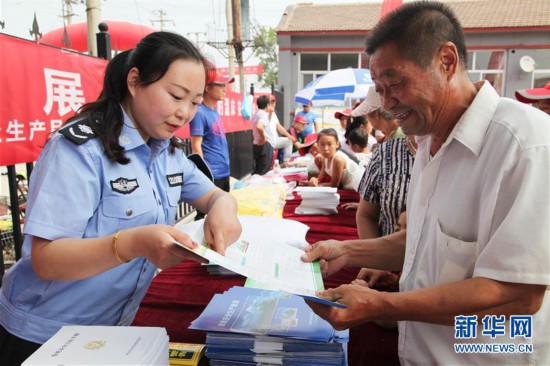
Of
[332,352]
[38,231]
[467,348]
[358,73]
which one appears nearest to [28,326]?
[38,231]

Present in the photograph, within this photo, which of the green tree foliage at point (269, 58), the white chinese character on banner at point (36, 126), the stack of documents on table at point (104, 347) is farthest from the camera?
the green tree foliage at point (269, 58)

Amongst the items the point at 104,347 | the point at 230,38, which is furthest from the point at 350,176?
the point at 230,38

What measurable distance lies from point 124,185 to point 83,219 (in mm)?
153

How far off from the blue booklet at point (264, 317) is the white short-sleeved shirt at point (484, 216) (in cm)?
26

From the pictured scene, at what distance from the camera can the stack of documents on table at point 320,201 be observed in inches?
104

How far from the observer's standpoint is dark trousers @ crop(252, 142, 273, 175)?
6984 mm

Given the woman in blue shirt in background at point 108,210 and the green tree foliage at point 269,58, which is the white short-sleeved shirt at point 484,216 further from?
the green tree foliage at point 269,58

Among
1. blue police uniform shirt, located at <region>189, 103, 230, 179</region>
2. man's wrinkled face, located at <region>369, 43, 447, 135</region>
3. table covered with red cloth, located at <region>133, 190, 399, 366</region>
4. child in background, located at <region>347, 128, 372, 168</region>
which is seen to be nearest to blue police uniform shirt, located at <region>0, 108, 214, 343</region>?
table covered with red cloth, located at <region>133, 190, 399, 366</region>

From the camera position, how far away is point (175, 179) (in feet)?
4.39

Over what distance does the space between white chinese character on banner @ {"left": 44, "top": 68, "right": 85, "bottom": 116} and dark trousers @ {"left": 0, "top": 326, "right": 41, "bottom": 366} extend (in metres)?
1.46

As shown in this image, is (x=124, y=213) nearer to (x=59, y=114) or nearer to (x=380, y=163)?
(x=380, y=163)

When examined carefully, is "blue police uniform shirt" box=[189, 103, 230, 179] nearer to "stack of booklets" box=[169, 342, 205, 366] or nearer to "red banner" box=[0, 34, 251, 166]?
"red banner" box=[0, 34, 251, 166]

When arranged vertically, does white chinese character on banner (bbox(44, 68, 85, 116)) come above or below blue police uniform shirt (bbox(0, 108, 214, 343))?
above

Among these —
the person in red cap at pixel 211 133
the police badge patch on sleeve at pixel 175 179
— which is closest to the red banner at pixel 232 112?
the person in red cap at pixel 211 133
